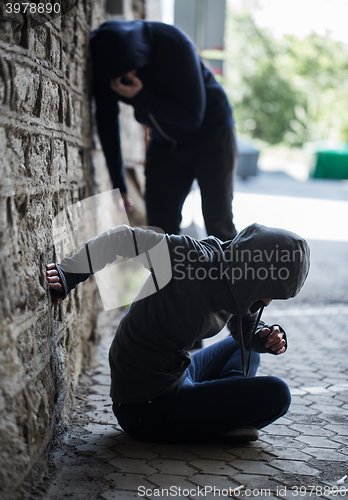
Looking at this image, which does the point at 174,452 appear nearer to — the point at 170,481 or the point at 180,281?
the point at 170,481

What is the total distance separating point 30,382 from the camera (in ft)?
5.32

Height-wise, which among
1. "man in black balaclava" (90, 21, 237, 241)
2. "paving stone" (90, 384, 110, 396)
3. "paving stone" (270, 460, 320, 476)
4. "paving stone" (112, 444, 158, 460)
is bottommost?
"paving stone" (90, 384, 110, 396)

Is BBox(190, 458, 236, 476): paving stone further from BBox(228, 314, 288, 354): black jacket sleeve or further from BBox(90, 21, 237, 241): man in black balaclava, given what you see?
BBox(90, 21, 237, 241): man in black balaclava

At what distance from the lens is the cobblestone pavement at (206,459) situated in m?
1.69

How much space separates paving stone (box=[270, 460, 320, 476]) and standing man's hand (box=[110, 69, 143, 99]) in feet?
6.67

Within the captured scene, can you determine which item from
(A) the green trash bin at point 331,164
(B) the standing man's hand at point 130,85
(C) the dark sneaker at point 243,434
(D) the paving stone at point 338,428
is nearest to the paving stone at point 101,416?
(C) the dark sneaker at point 243,434

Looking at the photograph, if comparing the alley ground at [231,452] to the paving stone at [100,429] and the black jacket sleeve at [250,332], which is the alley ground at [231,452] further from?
the black jacket sleeve at [250,332]

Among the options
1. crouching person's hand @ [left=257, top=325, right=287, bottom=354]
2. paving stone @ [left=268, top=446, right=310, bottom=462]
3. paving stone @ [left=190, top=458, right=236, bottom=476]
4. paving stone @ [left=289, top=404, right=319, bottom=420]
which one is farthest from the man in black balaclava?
paving stone @ [left=190, top=458, right=236, bottom=476]

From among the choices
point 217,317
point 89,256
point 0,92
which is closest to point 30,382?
point 89,256

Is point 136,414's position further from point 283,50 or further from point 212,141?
point 283,50

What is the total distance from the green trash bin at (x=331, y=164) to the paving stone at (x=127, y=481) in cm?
1563

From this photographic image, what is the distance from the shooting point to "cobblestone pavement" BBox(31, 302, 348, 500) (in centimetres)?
169

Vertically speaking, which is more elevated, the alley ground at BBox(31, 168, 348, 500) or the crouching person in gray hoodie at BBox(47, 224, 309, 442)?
the crouching person in gray hoodie at BBox(47, 224, 309, 442)

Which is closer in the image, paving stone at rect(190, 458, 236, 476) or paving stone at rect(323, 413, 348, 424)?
paving stone at rect(190, 458, 236, 476)
